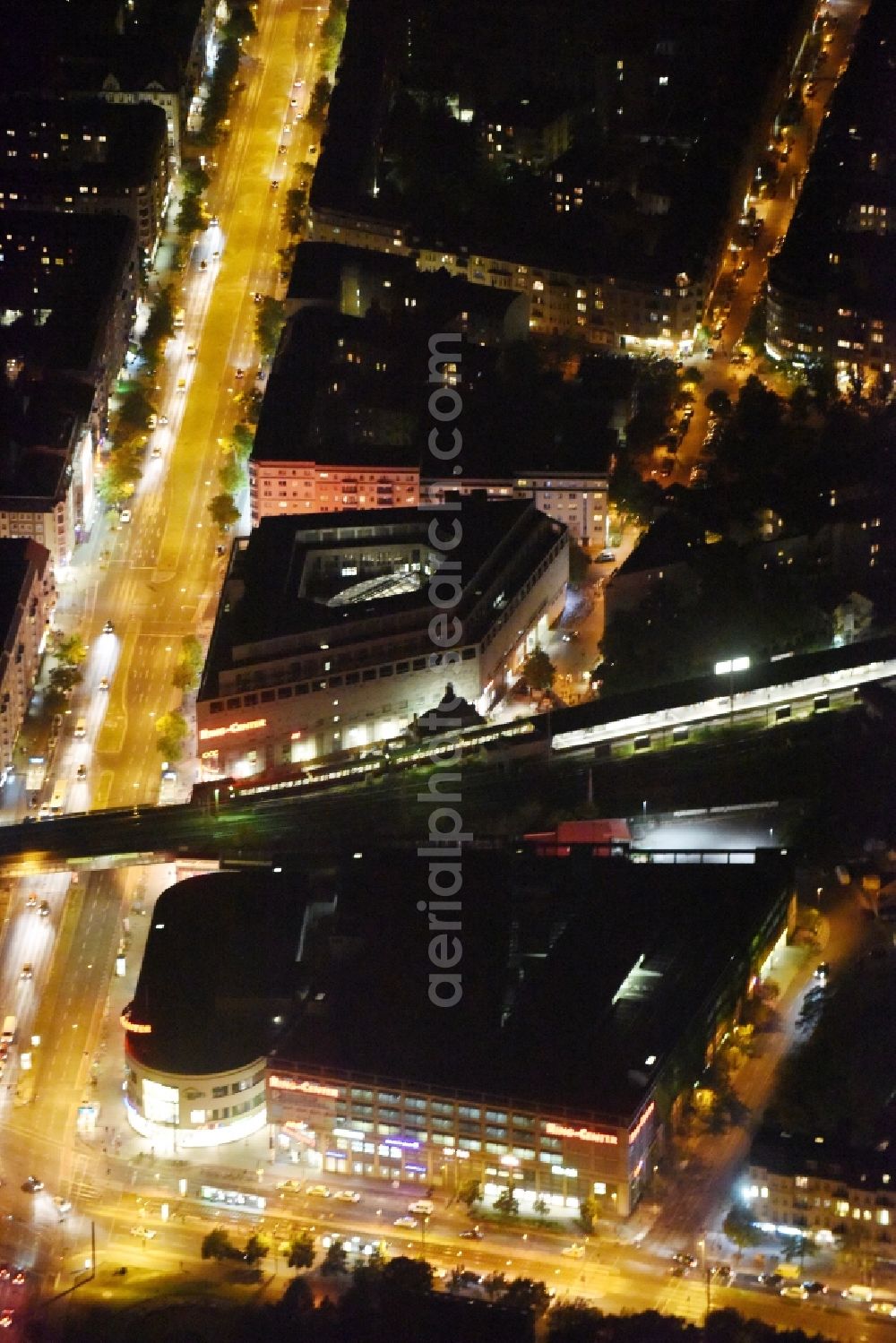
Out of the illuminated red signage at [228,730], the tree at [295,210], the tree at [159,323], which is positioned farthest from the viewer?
the tree at [295,210]

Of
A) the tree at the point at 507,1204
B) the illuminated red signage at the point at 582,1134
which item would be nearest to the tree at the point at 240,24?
the illuminated red signage at the point at 582,1134

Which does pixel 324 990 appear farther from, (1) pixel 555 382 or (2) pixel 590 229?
(2) pixel 590 229

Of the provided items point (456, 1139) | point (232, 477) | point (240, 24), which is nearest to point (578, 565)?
point (232, 477)

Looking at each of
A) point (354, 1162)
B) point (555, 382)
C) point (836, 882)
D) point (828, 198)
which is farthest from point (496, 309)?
point (354, 1162)

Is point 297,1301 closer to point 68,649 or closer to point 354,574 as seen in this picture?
point 68,649

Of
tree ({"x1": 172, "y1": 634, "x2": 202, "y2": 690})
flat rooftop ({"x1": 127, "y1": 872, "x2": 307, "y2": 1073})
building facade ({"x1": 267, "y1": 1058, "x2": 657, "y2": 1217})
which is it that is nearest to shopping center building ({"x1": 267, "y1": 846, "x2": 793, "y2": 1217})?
building facade ({"x1": 267, "y1": 1058, "x2": 657, "y2": 1217})

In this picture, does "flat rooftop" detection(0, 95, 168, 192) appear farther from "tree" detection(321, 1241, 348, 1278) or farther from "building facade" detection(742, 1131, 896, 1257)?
"building facade" detection(742, 1131, 896, 1257)

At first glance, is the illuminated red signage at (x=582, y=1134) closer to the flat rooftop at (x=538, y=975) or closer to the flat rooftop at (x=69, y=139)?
the flat rooftop at (x=538, y=975)
